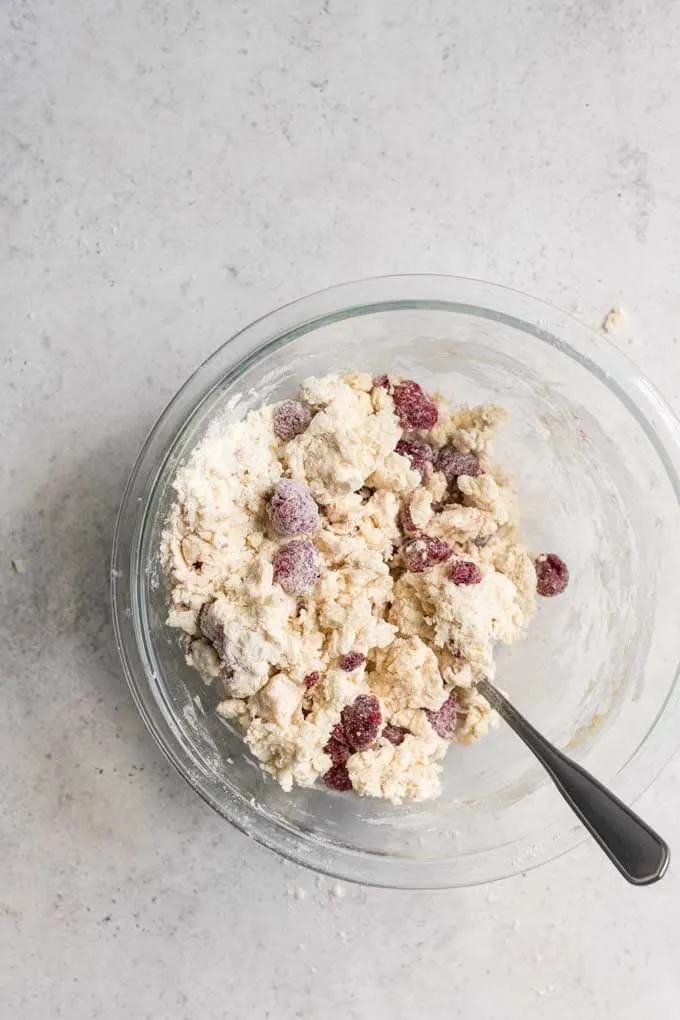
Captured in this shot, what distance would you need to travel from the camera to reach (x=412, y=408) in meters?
1.38

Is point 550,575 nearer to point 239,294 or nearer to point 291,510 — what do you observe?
point 291,510

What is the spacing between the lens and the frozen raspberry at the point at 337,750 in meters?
1.32

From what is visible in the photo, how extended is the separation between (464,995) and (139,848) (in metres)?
0.59

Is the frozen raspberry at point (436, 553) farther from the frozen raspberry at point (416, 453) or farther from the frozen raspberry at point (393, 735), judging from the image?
the frozen raspberry at point (393, 735)

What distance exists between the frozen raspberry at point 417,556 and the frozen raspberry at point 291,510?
14 centimetres

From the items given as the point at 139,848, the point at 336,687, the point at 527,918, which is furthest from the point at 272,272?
the point at 527,918

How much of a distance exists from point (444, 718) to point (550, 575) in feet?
0.90

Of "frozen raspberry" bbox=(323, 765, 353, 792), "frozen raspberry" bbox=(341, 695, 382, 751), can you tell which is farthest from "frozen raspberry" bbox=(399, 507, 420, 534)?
"frozen raspberry" bbox=(323, 765, 353, 792)

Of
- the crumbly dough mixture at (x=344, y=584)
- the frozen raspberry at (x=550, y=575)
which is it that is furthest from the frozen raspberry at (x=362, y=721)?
the frozen raspberry at (x=550, y=575)

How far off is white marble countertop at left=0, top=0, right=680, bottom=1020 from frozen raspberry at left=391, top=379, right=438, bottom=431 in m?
0.30

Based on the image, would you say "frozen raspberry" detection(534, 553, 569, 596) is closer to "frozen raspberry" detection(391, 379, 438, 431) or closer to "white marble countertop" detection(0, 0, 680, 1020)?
"frozen raspberry" detection(391, 379, 438, 431)

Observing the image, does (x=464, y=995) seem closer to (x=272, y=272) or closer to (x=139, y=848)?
(x=139, y=848)

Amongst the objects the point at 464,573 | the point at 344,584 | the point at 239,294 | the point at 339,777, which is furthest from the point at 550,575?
the point at 239,294

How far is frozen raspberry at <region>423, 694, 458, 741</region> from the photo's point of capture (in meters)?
1.34
